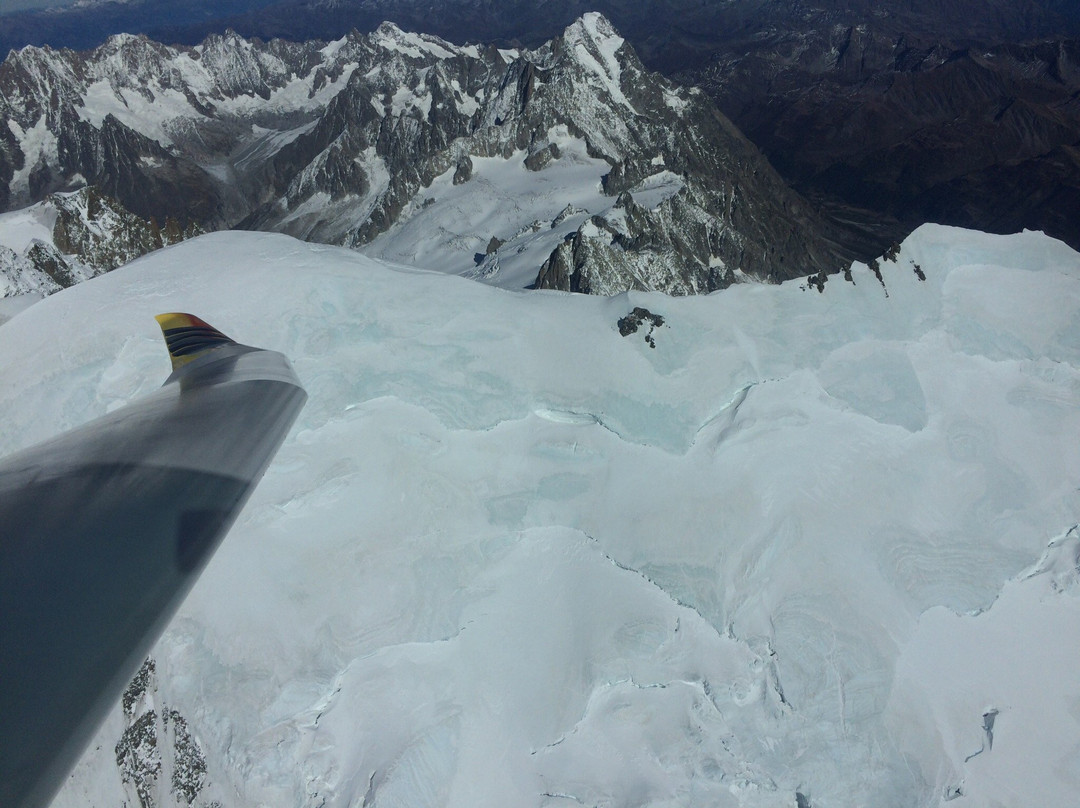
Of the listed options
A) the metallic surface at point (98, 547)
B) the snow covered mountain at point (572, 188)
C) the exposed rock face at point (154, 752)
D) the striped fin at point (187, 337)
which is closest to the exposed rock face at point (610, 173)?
the snow covered mountain at point (572, 188)

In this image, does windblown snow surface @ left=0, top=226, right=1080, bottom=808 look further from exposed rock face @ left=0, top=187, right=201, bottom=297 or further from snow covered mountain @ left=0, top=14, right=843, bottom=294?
exposed rock face @ left=0, top=187, right=201, bottom=297

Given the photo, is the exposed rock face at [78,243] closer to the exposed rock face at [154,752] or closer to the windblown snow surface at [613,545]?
the windblown snow surface at [613,545]

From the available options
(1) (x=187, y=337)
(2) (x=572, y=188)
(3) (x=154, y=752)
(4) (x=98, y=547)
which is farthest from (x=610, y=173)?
(4) (x=98, y=547)

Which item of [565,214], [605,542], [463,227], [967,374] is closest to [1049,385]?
[967,374]

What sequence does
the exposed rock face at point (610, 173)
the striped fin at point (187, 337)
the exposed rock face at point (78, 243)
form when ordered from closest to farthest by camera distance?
1. the striped fin at point (187, 337)
2. the exposed rock face at point (78, 243)
3. the exposed rock face at point (610, 173)

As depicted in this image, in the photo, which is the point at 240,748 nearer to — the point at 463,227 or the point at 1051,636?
the point at 1051,636
